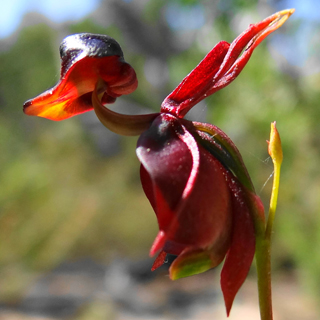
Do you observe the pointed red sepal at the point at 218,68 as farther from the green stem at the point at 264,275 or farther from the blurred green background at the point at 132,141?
the blurred green background at the point at 132,141

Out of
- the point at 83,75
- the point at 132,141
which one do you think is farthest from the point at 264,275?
the point at 132,141

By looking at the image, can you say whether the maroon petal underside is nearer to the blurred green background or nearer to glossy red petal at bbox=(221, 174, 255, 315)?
glossy red petal at bbox=(221, 174, 255, 315)

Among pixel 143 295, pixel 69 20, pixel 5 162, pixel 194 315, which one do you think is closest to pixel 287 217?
pixel 194 315

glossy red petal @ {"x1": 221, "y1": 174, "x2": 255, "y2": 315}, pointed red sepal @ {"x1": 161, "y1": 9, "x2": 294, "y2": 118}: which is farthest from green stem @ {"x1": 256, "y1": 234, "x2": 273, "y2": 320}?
pointed red sepal @ {"x1": 161, "y1": 9, "x2": 294, "y2": 118}

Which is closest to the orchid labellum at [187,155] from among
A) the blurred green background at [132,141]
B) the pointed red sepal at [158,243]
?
the pointed red sepal at [158,243]

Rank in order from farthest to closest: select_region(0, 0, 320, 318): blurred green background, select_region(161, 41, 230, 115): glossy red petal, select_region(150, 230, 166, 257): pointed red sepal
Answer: select_region(0, 0, 320, 318): blurred green background, select_region(161, 41, 230, 115): glossy red petal, select_region(150, 230, 166, 257): pointed red sepal
